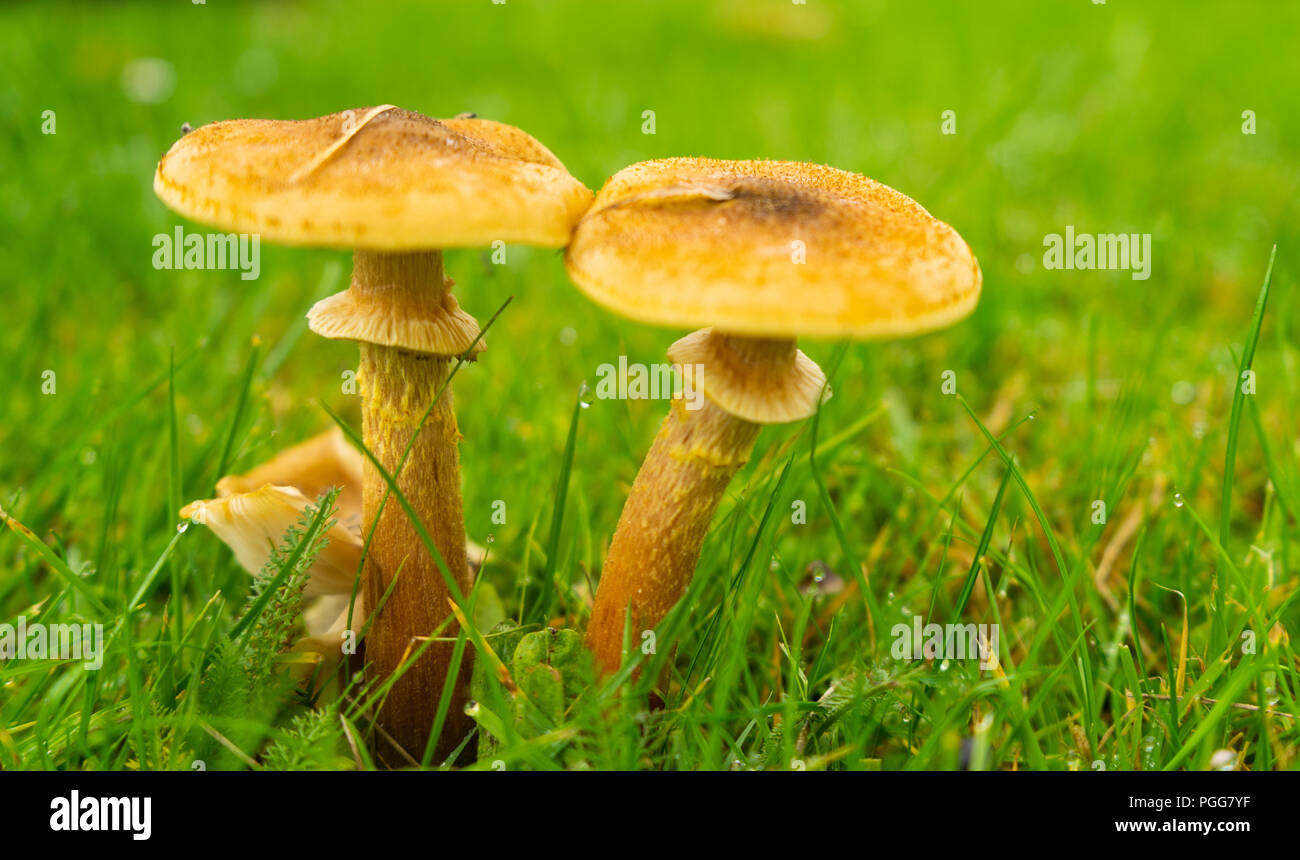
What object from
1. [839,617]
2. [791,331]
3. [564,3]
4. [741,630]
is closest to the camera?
[791,331]

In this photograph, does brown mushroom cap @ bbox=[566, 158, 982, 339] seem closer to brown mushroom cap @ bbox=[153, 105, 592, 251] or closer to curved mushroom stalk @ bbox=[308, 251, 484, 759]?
brown mushroom cap @ bbox=[153, 105, 592, 251]

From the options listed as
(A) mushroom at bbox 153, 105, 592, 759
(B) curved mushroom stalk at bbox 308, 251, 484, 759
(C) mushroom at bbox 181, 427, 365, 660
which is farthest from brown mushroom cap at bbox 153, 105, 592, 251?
(C) mushroom at bbox 181, 427, 365, 660

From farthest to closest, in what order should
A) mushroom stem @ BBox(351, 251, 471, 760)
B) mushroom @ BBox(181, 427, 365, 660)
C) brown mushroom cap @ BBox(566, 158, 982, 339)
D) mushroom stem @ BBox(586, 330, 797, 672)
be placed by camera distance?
mushroom @ BBox(181, 427, 365, 660), mushroom stem @ BBox(351, 251, 471, 760), mushroom stem @ BBox(586, 330, 797, 672), brown mushroom cap @ BBox(566, 158, 982, 339)

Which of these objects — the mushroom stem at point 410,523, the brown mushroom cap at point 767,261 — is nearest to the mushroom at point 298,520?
the mushroom stem at point 410,523

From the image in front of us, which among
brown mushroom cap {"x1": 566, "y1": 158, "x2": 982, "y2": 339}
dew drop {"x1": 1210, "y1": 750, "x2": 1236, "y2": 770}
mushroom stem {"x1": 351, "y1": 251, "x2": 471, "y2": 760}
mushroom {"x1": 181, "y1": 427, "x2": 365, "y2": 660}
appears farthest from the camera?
mushroom {"x1": 181, "y1": 427, "x2": 365, "y2": 660}

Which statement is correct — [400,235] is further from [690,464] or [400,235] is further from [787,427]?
[787,427]

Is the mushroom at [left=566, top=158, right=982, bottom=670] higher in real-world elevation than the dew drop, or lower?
higher
